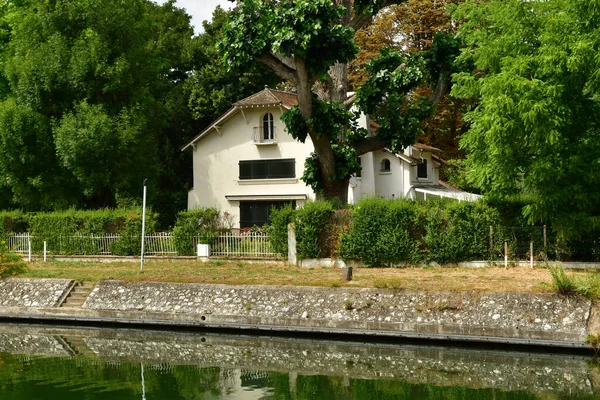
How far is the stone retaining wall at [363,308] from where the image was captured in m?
18.9

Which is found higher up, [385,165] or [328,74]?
[328,74]

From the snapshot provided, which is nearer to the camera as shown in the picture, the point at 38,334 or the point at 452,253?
the point at 38,334

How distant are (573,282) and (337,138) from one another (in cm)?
1243

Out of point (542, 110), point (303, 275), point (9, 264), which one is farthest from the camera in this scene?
point (9, 264)

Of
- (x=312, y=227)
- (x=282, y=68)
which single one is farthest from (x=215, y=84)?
(x=312, y=227)

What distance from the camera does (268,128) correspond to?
43250mm

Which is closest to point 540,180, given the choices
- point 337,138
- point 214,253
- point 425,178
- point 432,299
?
point 432,299

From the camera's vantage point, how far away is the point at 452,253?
26.2m

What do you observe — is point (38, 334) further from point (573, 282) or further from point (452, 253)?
point (573, 282)

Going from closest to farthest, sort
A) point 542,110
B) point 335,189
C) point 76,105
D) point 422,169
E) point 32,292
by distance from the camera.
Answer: point 542,110
point 32,292
point 335,189
point 76,105
point 422,169

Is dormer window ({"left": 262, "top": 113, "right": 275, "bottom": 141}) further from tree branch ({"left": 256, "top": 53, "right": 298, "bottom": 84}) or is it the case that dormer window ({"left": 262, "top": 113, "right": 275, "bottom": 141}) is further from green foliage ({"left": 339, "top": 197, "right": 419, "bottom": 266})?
green foliage ({"left": 339, "top": 197, "right": 419, "bottom": 266})

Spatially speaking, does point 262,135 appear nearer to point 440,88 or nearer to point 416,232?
point 440,88

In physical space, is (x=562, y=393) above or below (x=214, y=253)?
below

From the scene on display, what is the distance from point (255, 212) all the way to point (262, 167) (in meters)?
2.66
